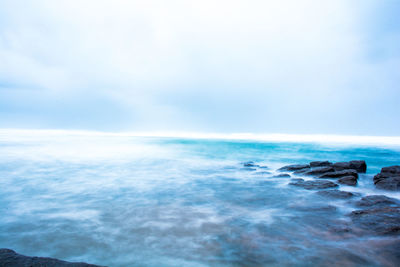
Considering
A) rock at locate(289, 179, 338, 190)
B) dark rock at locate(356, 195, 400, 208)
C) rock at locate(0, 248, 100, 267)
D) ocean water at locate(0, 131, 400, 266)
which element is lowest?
ocean water at locate(0, 131, 400, 266)

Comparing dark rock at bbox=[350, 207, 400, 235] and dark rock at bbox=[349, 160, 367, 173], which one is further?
dark rock at bbox=[349, 160, 367, 173]

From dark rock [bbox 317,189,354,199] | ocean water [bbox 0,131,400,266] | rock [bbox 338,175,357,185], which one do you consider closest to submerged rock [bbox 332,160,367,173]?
rock [bbox 338,175,357,185]

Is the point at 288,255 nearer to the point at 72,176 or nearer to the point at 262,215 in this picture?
the point at 262,215

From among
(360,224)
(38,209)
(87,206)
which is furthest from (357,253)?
(38,209)

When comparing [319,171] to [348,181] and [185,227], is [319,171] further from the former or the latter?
[185,227]

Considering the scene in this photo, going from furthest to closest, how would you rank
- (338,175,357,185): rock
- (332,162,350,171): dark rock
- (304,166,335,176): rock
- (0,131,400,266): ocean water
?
(332,162,350,171): dark rock < (304,166,335,176): rock < (338,175,357,185): rock < (0,131,400,266): ocean water

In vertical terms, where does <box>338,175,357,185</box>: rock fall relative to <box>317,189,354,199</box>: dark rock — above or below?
above

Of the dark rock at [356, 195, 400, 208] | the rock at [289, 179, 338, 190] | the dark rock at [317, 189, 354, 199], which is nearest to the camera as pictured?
the dark rock at [356, 195, 400, 208]

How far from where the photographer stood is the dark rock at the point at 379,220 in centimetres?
424

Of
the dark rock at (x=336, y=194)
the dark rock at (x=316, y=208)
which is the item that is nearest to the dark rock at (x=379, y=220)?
the dark rock at (x=316, y=208)

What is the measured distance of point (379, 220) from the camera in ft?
15.4

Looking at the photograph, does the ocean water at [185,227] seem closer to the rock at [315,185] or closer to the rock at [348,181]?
the rock at [315,185]

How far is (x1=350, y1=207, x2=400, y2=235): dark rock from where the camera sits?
4238 millimetres

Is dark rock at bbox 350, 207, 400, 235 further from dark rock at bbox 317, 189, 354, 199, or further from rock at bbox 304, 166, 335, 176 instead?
rock at bbox 304, 166, 335, 176
